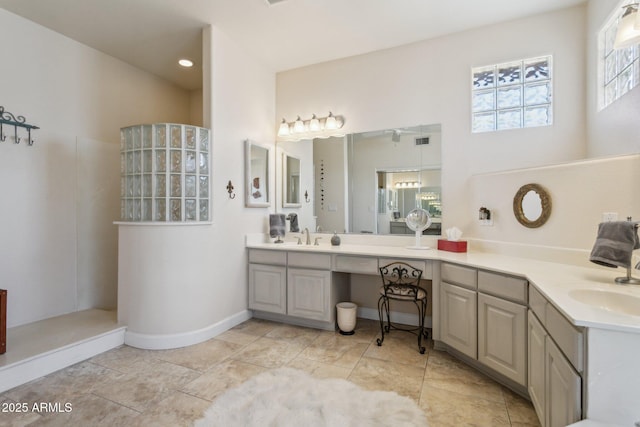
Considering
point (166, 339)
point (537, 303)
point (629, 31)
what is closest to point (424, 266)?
point (537, 303)

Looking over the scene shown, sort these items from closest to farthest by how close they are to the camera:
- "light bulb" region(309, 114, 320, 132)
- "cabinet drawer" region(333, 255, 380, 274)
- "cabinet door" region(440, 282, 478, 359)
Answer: "cabinet door" region(440, 282, 478, 359), "cabinet drawer" region(333, 255, 380, 274), "light bulb" region(309, 114, 320, 132)

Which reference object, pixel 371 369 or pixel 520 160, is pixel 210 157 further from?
pixel 520 160

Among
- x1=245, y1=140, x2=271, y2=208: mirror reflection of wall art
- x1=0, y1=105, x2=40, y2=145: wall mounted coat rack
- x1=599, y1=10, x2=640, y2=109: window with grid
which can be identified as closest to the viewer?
x1=599, y1=10, x2=640, y2=109: window with grid

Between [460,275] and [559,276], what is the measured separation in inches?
25.9

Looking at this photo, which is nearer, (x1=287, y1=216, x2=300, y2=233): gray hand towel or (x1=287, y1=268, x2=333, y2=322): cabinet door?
(x1=287, y1=268, x2=333, y2=322): cabinet door

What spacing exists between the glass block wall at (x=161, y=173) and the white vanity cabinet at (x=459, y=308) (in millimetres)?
2322

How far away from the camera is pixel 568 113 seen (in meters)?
2.64

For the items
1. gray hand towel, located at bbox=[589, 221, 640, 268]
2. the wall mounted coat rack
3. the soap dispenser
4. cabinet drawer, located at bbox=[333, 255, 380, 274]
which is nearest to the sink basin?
gray hand towel, located at bbox=[589, 221, 640, 268]

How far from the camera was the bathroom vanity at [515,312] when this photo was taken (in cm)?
103

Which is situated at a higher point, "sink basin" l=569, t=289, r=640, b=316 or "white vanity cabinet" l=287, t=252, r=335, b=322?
"sink basin" l=569, t=289, r=640, b=316

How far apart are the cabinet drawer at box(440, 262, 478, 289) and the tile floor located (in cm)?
66

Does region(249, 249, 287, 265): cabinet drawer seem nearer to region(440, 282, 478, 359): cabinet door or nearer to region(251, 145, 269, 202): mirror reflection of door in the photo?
region(251, 145, 269, 202): mirror reflection of door

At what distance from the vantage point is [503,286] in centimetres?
198

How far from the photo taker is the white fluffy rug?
1.68 metres
